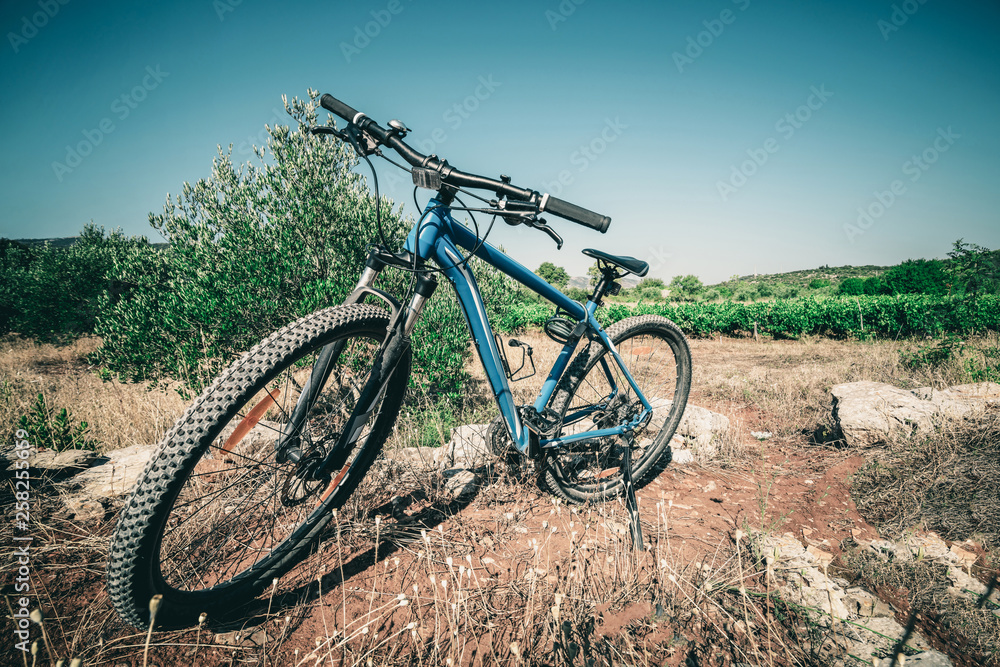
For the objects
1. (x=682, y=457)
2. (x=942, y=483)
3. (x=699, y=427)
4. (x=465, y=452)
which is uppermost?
(x=699, y=427)

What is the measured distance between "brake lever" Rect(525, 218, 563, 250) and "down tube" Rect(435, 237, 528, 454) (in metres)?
0.40

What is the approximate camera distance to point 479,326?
7.00 feet

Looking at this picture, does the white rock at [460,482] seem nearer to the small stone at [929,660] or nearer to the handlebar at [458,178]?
the handlebar at [458,178]

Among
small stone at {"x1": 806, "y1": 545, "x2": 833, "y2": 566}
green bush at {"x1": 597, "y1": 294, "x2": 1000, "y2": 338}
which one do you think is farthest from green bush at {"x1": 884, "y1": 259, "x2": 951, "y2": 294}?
small stone at {"x1": 806, "y1": 545, "x2": 833, "y2": 566}

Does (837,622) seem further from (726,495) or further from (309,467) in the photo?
(309,467)

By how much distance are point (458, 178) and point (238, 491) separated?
2.05 m

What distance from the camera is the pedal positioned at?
2.34 m

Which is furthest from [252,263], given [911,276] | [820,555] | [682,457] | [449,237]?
[911,276]

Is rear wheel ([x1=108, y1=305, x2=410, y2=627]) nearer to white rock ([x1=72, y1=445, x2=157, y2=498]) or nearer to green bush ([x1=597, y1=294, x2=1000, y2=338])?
white rock ([x1=72, y1=445, x2=157, y2=498])

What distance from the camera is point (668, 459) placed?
11.7ft

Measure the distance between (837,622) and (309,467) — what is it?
2.39 meters

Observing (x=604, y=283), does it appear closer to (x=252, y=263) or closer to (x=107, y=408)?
(x=252, y=263)

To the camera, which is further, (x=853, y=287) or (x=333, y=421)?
(x=853, y=287)

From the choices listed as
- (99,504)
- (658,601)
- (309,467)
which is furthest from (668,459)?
(99,504)
